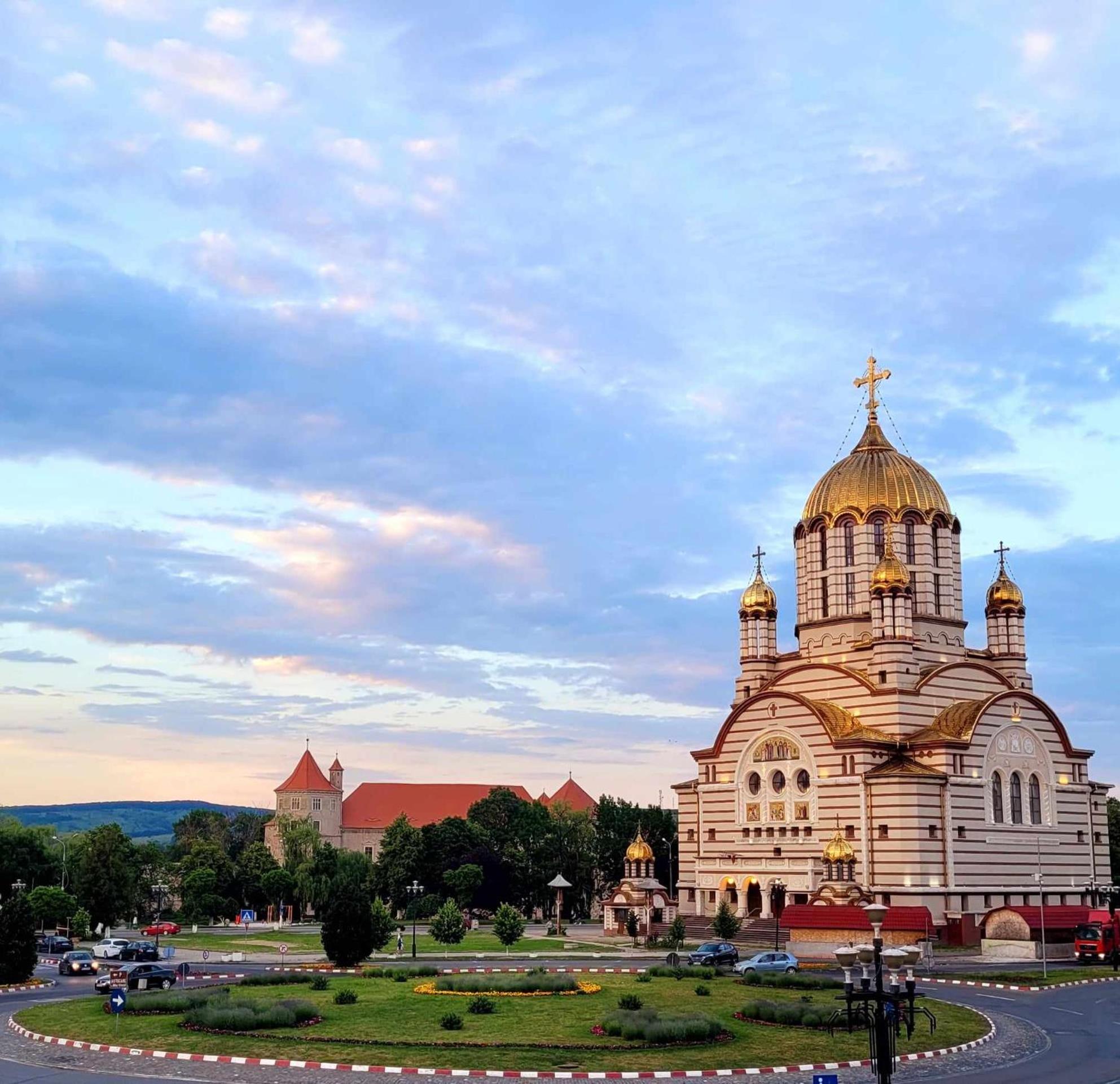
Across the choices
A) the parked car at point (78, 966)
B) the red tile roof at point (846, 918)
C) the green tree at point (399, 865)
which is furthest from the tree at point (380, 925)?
the green tree at point (399, 865)

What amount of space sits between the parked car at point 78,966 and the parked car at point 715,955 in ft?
74.1

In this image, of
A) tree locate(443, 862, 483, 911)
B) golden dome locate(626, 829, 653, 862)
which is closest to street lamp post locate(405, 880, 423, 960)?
tree locate(443, 862, 483, 911)

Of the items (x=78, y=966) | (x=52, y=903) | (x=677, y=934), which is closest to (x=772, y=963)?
(x=677, y=934)

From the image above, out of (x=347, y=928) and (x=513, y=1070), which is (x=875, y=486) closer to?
(x=347, y=928)

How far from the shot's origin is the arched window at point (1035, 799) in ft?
227

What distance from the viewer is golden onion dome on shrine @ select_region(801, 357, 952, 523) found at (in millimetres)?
72625

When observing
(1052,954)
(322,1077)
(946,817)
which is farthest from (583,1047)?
(946,817)

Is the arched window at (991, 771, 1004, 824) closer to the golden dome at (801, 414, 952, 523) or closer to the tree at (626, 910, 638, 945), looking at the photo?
the golden dome at (801, 414, 952, 523)

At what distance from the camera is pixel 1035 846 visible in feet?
224

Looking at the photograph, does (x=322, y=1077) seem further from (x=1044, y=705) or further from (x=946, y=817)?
(x=1044, y=705)

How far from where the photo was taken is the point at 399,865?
9244 centimetres

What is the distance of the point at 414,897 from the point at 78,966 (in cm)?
3702

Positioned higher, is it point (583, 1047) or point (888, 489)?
point (888, 489)

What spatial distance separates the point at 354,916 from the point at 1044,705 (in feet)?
134
